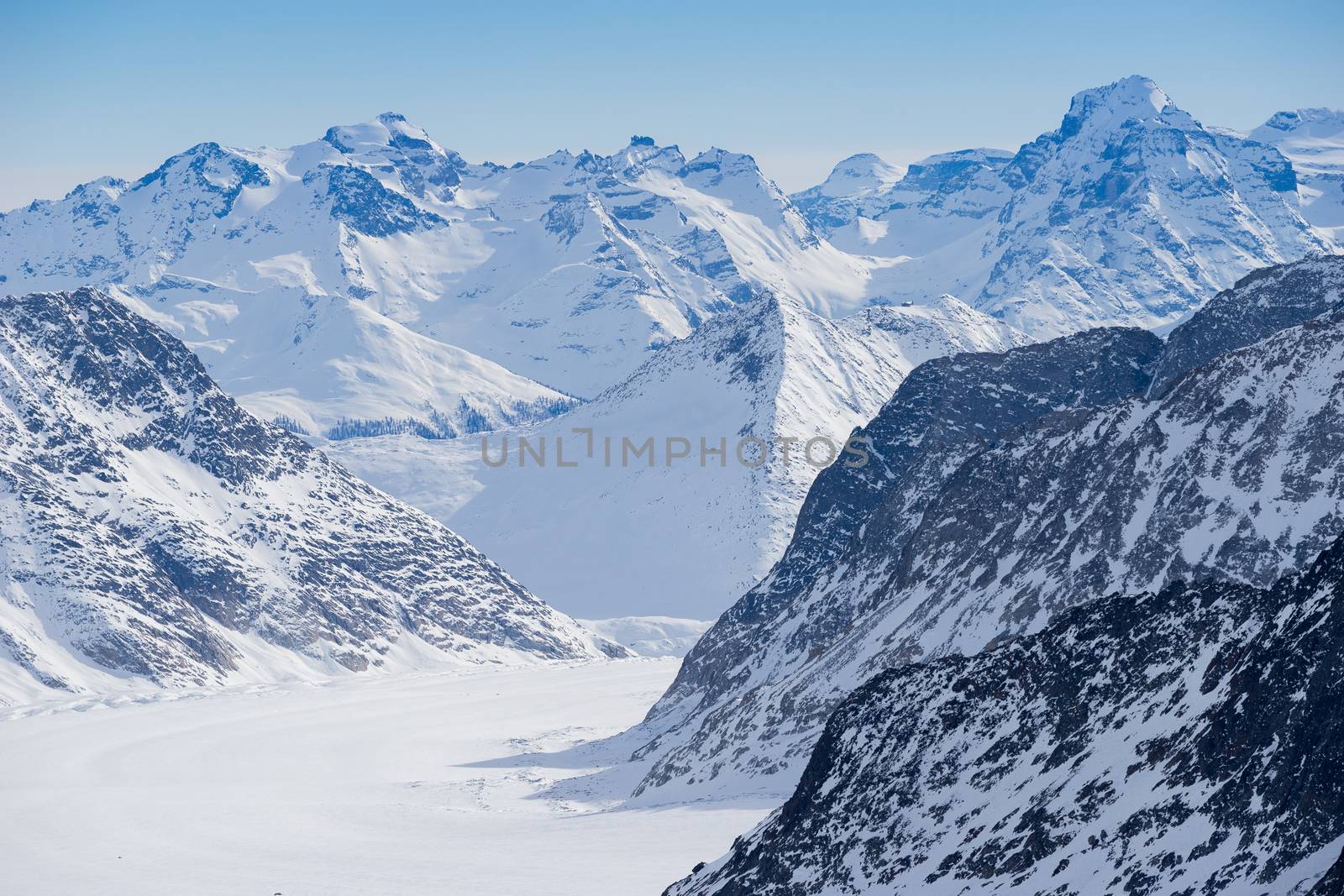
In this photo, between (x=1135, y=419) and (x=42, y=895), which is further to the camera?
(x=1135, y=419)

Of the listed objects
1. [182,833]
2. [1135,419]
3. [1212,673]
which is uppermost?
[1135,419]

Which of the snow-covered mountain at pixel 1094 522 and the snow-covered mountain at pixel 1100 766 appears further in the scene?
the snow-covered mountain at pixel 1094 522

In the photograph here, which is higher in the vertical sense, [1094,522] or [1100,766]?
[1094,522]

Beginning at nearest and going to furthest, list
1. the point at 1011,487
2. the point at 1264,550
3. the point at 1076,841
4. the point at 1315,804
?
1. the point at 1315,804
2. the point at 1076,841
3. the point at 1264,550
4. the point at 1011,487

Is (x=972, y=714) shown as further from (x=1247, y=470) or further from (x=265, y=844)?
(x=265, y=844)

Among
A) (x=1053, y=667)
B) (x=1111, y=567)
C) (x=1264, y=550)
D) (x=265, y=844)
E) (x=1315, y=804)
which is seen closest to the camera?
(x=1315, y=804)

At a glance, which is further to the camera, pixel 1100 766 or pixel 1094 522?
pixel 1094 522

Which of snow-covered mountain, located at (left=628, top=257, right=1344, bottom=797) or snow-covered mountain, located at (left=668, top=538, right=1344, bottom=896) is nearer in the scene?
snow-covered mountain, located at (left=668, top=538, right=1344, bottom=896)

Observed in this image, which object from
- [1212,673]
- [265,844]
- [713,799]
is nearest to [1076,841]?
[1212,673]
